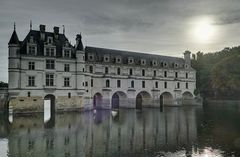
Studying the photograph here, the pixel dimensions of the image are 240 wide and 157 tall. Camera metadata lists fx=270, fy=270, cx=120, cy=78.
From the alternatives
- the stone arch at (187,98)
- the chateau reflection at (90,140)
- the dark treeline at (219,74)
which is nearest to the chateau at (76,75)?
the stone arch at (187,98)

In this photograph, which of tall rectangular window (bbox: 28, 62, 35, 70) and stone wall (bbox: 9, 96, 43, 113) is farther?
tall rectangular window (bbox: 28, 62, 35, 70)

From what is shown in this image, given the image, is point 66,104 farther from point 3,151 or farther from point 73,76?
point 3,151

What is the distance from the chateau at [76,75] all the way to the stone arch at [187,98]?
294 cm

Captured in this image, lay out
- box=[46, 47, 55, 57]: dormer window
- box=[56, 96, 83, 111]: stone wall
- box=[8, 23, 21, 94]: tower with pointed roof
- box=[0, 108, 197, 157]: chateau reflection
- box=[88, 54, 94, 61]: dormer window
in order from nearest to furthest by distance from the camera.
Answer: box=[0, 108, 197, 157]: chateau reflection < box=[8, 23, 21, 94]: tower with pointed roof < box=[46, 47, 55, 57]: dormer window < box=[56, 96, 83, 111]: stone wall < box=[88, 54, 94, 61]: dormer window

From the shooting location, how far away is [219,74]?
219ft

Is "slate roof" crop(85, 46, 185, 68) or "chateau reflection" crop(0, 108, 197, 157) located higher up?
"slate roof" crop(85, 46, 185, 68)

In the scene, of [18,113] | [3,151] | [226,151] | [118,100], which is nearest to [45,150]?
[3,151]

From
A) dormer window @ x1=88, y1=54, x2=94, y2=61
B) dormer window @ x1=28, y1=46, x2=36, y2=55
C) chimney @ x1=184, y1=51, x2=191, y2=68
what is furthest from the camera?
chimney @ x1=184, y1=51, x2=191, y2=68

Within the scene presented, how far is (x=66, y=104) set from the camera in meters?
45.4

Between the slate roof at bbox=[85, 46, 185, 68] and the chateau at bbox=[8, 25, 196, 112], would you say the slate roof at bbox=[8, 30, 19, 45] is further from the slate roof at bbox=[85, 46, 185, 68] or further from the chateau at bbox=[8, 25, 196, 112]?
the slate roof at bbox=[85, 46, 185, 68]

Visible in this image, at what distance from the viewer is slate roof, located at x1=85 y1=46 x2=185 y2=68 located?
53344 mm

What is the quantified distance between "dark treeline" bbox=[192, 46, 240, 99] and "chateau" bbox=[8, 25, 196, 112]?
39.4 feet

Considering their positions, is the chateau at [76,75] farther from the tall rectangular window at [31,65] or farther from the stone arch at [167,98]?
the stone arch at [167,98]

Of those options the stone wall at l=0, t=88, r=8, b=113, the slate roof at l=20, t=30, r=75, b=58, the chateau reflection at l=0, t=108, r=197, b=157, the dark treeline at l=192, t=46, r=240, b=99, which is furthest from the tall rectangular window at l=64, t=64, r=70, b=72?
the dark treeline at l=192, t=46, r=240, b=99
